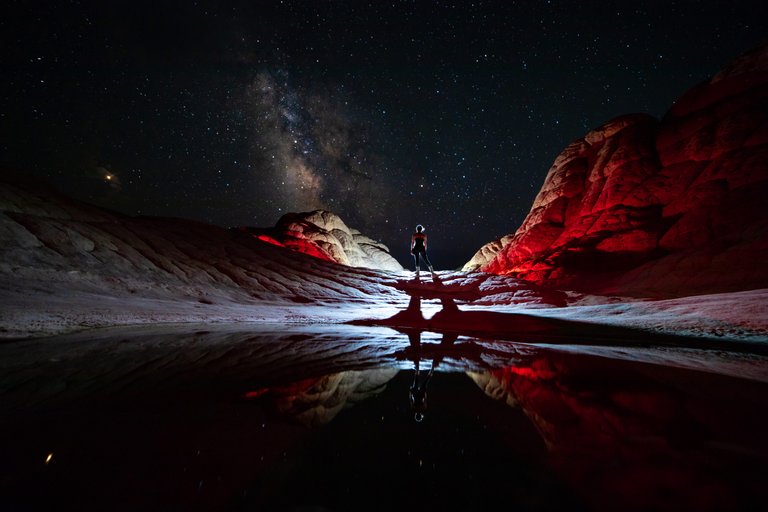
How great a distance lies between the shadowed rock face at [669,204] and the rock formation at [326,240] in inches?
895

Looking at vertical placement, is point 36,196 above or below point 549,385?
above

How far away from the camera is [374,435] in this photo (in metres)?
2.15

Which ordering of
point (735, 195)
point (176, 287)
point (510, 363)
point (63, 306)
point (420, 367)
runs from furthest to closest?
point (735, 195) → point (176, 287) → point (63, 306) → point (510, 363) → point (420, 367)

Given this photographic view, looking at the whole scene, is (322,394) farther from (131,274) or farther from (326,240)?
(326,240)

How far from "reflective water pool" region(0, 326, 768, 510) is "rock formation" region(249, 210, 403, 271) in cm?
3232

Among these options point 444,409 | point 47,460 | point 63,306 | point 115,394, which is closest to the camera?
point 47,460

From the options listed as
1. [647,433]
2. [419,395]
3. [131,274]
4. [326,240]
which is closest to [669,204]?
[647,433]

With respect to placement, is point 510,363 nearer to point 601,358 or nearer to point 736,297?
point 601,358

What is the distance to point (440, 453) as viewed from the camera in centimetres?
192

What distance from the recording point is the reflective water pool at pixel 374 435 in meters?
1.46

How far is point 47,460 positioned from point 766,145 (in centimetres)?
3676

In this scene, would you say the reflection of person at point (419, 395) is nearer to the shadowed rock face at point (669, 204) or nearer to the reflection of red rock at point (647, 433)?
the reflection of red rock at point (647, 433)

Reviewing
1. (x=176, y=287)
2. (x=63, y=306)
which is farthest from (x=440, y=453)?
(x=176, y=287)

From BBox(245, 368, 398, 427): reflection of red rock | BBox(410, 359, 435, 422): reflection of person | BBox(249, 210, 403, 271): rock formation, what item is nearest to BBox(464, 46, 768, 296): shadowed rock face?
BBox(410, 359, 435, 422): reflection of person
